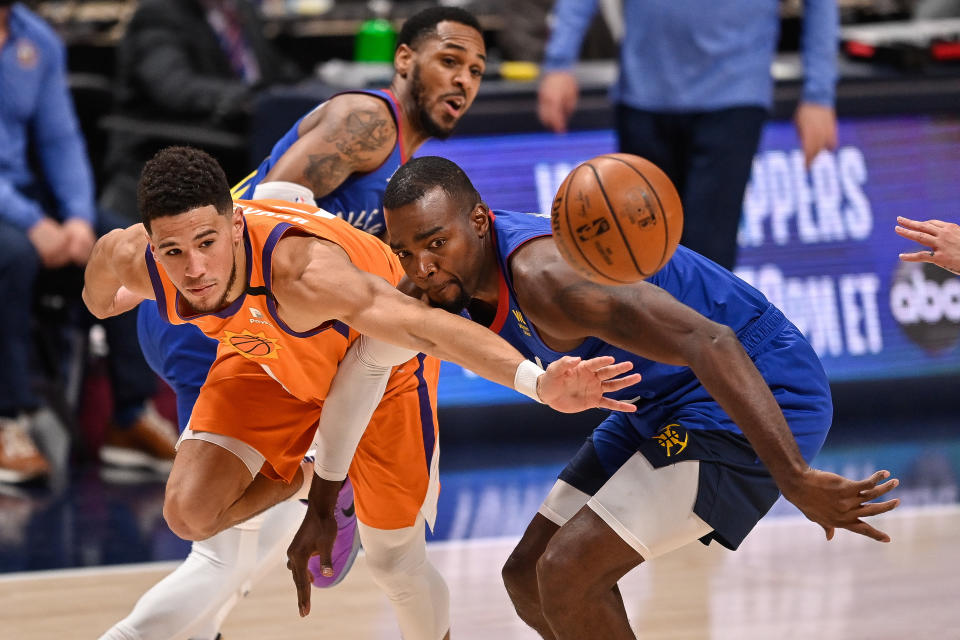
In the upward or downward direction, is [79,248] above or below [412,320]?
below

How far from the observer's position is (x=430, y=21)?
438 centimetres

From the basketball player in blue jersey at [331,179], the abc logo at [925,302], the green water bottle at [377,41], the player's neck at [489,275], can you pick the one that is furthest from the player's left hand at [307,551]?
the green water bottle at [377,41]

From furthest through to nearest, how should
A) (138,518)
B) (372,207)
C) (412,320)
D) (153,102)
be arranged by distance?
(153,102) < (138,518) < (372,207) < (412,320)

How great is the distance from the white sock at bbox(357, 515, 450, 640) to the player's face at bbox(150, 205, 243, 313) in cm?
82

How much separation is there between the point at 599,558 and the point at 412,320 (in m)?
0.70

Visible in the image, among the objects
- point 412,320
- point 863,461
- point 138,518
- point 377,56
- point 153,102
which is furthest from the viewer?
point 377,56

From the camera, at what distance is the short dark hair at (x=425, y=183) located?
3230mm

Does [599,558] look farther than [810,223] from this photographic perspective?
No

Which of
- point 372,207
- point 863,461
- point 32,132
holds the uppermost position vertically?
point 372,207

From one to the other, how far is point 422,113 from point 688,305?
1.42m

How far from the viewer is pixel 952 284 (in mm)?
6664

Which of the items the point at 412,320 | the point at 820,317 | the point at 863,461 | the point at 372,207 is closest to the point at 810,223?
the point at 820,317

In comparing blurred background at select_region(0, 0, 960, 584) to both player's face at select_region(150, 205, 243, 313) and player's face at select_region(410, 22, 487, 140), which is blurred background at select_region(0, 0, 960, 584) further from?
player's face at select_region(150, 205, 243, 313)

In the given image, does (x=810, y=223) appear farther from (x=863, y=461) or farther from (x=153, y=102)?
(x=153, y=102)
